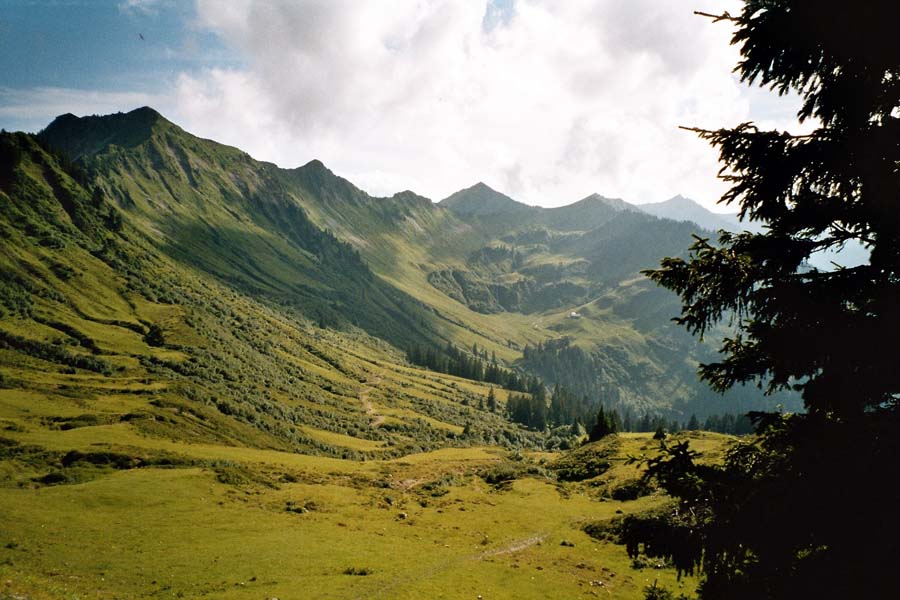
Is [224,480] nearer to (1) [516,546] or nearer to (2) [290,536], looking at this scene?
(2) [290,536]

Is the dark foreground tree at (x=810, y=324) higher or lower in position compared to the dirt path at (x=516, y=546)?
higher

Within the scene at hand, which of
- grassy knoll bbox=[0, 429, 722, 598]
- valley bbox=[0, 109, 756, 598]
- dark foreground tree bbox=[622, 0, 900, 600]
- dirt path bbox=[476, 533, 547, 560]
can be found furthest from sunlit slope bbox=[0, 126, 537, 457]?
dark foreground tree bbox=[622, 0, 900, 600]

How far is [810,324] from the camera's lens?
9.55 meters

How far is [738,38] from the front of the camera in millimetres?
10766

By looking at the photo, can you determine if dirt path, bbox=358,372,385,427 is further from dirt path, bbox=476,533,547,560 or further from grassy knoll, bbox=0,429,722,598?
dirt path, bbox=476,533,547,560

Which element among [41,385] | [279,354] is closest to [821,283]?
[41,385]

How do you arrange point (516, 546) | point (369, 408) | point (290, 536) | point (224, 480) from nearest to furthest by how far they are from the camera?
1. point (290, 536)
2. point (516, 546)
3. point (224, 480)
4. point (369, 408)

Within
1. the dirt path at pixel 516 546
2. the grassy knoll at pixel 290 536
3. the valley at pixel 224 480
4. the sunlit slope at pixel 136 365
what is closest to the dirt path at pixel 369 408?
the sunlit slope at pixel 136 365

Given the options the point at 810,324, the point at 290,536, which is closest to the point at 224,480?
the point at 290,536

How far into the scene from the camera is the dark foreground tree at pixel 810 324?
318 inches

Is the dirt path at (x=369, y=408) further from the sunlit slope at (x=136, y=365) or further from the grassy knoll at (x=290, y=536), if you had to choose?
the grassy knoll at (x=290, y=536)

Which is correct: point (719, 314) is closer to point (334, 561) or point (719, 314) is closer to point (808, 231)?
point (808, 231)

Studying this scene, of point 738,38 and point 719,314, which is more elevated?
point 738,38

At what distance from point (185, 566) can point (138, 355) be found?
114758 mm
